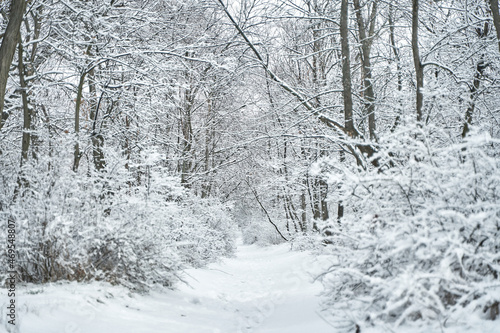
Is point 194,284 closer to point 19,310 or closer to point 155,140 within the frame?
point 19,310

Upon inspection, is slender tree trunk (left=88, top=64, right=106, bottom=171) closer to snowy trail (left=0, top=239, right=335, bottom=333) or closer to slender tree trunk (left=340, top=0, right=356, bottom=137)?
snowy trail (left=0, top=239, right=335, bottom=333)

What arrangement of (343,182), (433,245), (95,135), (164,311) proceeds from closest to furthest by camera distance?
1. (433,245)
2. (343,182)
3. (164,311)
4. (95,135)

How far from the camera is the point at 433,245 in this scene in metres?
2.30

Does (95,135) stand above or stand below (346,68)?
below

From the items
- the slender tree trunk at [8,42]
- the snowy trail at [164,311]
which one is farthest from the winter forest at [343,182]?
the snowy trail at [164,311]

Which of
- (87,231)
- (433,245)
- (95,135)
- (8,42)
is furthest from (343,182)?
(95,135)

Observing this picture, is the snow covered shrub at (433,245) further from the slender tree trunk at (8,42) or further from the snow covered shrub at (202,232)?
the snow covered shrub at (202,232)

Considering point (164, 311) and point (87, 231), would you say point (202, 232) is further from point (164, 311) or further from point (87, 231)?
point (87, 231)

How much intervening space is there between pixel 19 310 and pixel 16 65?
6083 mm

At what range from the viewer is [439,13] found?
6.96 m

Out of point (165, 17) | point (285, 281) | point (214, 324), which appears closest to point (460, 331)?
point (214, 324)

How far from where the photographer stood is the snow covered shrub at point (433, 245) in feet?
7.15

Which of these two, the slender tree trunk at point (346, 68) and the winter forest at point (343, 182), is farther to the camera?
the slender tree trunk at point (346, 68)

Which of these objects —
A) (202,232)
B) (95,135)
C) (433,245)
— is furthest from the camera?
(202,232)
